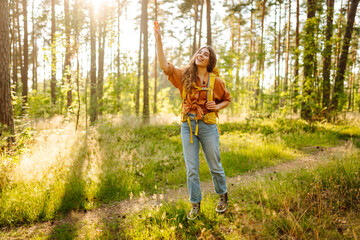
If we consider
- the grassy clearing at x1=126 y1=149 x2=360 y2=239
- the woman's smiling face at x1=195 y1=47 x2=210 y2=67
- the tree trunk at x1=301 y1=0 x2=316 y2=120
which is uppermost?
the tree trunk at x1=301 y1=0 x2=316 y2=120

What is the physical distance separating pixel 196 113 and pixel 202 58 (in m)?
0.81

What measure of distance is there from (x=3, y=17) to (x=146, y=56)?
8.33 m

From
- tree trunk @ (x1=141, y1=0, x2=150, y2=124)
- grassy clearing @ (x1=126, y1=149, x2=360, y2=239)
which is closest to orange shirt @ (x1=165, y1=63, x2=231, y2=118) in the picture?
grassy clearing @ (x1=126, y1=149, x2=360, y2=239)

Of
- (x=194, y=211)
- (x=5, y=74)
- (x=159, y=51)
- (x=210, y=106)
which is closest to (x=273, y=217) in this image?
(x=194, y=211)

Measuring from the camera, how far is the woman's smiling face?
326 centimetres

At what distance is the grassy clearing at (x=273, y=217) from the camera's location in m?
2.79

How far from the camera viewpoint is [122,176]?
5.32 metres

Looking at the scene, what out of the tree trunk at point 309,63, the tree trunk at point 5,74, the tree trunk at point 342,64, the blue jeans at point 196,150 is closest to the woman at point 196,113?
the blue jeans at point 196,150

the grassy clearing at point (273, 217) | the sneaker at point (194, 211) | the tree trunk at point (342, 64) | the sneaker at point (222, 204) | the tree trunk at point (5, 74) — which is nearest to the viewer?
the grassy clearing at point (273, 217)

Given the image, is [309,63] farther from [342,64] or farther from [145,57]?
[145,57]

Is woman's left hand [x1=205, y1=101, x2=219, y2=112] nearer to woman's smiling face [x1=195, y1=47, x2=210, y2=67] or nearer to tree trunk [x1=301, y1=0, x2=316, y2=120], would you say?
woman's smiling face [x1=195, y1=47, x2=210, y2=67]

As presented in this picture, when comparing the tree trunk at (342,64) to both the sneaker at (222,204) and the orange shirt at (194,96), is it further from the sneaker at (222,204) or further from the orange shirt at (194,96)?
the orange shirt at (194,96)

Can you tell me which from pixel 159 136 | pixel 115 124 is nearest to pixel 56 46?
pixel 115 124

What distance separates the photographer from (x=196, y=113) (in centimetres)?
318
